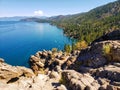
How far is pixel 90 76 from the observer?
167 feet

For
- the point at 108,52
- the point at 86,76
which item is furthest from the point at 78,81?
the point at 108,52

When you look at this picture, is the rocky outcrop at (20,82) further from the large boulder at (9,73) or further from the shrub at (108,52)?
the shrub at (108,52)

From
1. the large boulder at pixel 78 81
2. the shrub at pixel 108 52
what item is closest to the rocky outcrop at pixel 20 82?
the large boulder at pixel 78 81

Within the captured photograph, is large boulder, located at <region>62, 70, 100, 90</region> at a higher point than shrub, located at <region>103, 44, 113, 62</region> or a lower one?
lower

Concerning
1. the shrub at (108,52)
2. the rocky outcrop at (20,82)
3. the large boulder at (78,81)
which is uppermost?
the shrub at (108,52)

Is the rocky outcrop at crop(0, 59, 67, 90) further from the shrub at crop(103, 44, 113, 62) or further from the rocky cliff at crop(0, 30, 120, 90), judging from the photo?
the shrub at crop(103, 44, 113, 62)

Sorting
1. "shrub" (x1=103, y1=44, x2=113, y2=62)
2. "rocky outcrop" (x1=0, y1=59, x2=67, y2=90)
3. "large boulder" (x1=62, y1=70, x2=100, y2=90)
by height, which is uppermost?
"shrub" (x1=103, y1=44, x2=113, y2=62)

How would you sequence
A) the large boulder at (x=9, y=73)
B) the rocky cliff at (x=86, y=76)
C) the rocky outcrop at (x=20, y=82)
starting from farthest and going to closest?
1. the large boulder at (x=9, y=73)
2. the rocky outcrop at (x=20, y=82)
3. the rocky cliff at (x=86, y=76)

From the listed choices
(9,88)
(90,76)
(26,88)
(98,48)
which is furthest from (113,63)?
(9,88)

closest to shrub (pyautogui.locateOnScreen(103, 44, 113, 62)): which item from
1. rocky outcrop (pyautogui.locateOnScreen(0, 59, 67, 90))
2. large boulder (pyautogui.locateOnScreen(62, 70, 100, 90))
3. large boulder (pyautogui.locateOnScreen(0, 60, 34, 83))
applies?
large boulder (pyautogui.locateOnScreen(62, 70, 100, 90))

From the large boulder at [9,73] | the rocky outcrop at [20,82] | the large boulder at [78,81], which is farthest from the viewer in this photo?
the large boulder at [9,73]

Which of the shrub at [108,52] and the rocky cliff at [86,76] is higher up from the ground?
the shrub at [108,52]

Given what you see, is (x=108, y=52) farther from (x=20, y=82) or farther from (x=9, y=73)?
(x=9, y=73)

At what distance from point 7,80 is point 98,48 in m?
27.9
